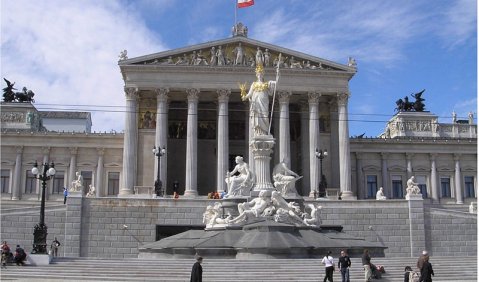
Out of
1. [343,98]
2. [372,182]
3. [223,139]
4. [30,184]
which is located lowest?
[30,184]

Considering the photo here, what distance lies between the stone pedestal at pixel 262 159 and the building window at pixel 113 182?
40.2 metres

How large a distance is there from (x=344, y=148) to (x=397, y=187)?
12995 mm

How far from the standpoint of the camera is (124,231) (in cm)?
4875

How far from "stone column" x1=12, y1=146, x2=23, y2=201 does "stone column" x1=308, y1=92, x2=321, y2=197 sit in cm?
3157

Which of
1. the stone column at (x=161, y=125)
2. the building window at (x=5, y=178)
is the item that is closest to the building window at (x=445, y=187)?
the stone column at (x=161, y=125)

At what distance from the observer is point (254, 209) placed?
107 ft

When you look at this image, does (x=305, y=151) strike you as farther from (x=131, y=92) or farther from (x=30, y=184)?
(x=30, y=184)

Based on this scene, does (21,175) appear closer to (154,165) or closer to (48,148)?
(48,148)

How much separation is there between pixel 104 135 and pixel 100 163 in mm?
3177

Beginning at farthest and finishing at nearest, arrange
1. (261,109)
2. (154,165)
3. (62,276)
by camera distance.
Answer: (154,165) → (261,109) → (62,276)

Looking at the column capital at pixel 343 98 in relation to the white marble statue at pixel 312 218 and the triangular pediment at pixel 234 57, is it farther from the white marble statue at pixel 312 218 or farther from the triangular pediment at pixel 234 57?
the white marble statue at pixel 312 218

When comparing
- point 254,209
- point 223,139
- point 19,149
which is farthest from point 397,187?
point 254,209

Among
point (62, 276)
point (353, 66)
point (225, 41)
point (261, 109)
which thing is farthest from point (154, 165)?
point (62, 276)

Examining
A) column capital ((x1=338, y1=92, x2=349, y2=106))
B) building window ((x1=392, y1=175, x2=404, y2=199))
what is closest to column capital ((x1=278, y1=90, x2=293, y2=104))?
column capital ((x1=338, y1=92, x2=349, y2=106))
